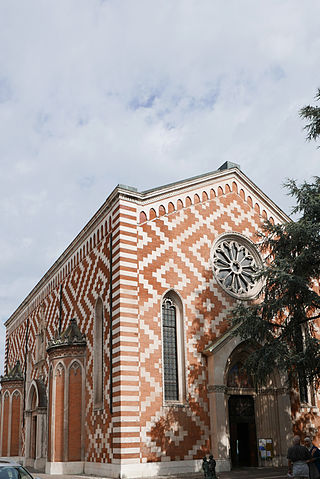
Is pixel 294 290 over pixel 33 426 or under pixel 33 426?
over

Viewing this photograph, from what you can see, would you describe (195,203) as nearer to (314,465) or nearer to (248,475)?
(248,475)

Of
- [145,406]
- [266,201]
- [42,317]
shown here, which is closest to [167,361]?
[145,406]

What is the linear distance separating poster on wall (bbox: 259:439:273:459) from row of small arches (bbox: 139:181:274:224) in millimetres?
10152

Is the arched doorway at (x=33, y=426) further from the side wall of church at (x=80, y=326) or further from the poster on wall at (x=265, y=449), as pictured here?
the poster on wall at (x=265, y=449)

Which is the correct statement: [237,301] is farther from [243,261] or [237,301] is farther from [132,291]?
[132,291]

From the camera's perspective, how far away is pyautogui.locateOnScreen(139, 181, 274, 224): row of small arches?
21.8m

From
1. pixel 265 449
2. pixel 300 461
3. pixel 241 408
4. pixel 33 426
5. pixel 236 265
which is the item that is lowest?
pixel 265 449

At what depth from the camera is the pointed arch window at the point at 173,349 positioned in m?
20.1

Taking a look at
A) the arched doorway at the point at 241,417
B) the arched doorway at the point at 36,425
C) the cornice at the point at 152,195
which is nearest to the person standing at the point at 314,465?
the arched doorway at the point at 241,417

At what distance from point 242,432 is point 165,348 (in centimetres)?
503

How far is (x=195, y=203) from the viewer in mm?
23500

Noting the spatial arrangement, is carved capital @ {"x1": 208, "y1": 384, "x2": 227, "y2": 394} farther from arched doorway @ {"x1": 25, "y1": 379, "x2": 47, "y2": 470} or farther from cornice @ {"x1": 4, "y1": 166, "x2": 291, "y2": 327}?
arched doorway @ {"x1": 25, "y1": 379, "x2": 47, "y2": 470}

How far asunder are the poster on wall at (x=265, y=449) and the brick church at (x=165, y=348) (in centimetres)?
4

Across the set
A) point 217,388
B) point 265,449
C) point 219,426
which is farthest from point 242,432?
point 217,388
